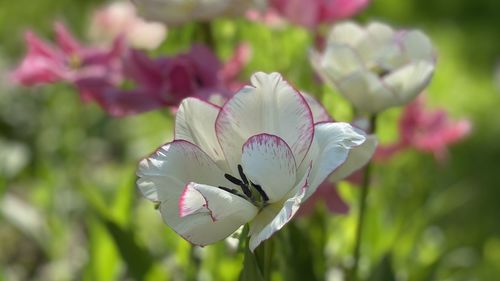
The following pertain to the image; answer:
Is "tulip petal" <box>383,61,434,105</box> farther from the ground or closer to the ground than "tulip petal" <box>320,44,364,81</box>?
closer to the ground

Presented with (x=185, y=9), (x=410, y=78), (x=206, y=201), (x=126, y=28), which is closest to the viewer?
(x=206, y=201)

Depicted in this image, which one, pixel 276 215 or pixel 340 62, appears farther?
pixel 340 62

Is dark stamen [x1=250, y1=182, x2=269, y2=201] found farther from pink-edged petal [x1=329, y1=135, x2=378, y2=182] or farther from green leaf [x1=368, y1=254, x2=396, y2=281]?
green leaf [x1=368, y1=254, x2=396, y2=281]

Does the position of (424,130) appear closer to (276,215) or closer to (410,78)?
(410,78)

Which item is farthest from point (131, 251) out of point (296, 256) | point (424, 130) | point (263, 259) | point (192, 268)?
point (424, 130)

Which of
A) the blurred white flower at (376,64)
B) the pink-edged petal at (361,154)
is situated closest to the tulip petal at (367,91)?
the blurred white flower at (376,64)

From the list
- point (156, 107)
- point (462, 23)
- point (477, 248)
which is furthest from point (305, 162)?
point (462, 23)

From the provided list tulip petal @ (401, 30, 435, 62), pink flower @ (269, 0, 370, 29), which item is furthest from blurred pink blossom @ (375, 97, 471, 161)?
tulip petal @ (401, 30, 435, 62)
